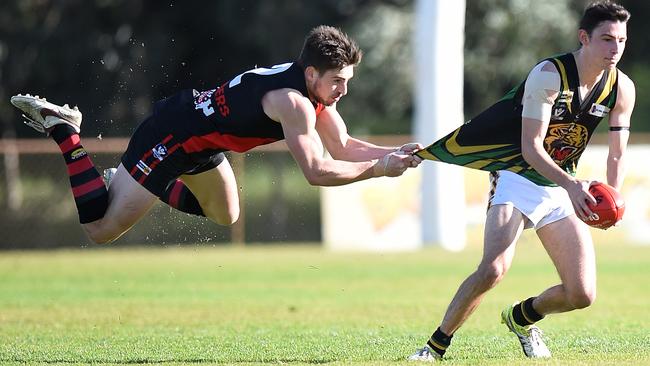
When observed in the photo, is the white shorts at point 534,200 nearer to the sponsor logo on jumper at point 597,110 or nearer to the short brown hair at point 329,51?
the sponsor logo on jumper at point 597,110

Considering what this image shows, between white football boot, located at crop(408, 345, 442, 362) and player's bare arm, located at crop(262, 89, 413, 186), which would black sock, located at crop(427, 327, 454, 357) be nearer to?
white football boot, located at crop(408, 345, 442, 362)

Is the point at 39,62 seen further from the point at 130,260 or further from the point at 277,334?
the point at 277,334

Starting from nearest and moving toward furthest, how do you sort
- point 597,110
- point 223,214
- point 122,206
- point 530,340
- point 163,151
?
point 597,110
point 530,340
point 163,151
point 122,206
point 223,214

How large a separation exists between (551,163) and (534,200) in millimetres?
430

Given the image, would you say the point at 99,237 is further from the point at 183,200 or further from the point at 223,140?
the point at 223,140

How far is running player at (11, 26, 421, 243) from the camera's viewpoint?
7344mm

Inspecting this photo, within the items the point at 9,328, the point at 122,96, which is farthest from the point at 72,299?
the point at 122,96

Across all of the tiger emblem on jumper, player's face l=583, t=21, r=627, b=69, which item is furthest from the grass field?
player's face l=583, t=21, r=627, b=69

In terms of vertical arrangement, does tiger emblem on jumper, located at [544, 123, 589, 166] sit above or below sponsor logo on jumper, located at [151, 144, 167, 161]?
above

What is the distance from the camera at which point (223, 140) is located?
786cm

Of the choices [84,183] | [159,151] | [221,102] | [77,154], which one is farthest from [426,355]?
[77,154]

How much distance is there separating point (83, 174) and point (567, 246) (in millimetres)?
3620

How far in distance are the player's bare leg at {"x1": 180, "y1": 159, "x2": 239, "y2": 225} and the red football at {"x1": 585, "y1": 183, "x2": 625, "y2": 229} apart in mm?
2894

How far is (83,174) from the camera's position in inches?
336
